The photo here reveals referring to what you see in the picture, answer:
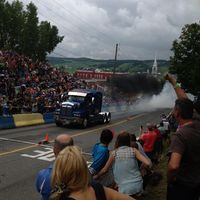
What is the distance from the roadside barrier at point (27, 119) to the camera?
29.7m

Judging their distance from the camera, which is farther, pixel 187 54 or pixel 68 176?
pixel 187 54

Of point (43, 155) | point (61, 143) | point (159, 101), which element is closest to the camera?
point (61, 143)

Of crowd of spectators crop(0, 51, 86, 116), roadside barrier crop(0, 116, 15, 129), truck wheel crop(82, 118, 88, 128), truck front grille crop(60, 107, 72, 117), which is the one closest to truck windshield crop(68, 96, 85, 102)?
truck front grille crop(60, 107, 72, 117)

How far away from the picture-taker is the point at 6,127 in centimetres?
2809

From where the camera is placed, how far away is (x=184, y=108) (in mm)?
5520

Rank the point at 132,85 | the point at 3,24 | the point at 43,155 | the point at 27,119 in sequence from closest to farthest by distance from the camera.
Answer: the point at 43,155
the point at 27,119
the point at 132,85
the point at 3,24

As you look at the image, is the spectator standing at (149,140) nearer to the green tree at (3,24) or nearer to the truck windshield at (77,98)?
the truck windshield at (77,98)

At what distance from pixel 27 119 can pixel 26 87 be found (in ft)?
24.3

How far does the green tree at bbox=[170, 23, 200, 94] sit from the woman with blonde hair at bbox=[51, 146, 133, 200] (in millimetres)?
25631

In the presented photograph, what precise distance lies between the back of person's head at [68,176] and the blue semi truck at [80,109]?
28.7 m

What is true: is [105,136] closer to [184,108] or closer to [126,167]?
[126,167]

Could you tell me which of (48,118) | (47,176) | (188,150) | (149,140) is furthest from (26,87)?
(47,176)

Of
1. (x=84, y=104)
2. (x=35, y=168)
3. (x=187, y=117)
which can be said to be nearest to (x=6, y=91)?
(x=84, y=104)

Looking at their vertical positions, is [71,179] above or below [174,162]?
above
